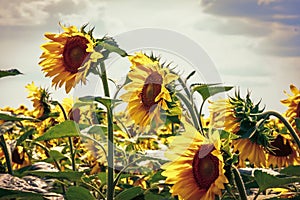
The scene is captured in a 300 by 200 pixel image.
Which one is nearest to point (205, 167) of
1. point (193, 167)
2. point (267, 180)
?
point (193, 167)

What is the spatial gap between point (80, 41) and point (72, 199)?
1.59ft

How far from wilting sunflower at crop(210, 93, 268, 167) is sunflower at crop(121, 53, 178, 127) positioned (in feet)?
0.59

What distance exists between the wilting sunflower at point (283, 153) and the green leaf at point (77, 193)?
0.78m

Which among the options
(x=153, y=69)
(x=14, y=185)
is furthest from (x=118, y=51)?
(x=14, y=185)

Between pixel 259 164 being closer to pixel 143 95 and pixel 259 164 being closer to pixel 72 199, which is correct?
pixel 143 95

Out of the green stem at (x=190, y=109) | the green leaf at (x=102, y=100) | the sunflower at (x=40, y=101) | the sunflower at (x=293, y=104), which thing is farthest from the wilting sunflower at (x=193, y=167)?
the sunflower at (x=40, y=101)

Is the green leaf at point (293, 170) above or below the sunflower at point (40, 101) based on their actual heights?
below

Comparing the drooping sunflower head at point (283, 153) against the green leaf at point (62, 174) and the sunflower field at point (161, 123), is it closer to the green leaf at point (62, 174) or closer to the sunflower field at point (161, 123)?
the sunflower field at point (161, 123)

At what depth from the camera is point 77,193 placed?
1821mm

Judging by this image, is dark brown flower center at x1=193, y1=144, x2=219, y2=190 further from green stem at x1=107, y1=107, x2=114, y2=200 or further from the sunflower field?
green stem at x1=107, y1=107, x2=114, y2=200

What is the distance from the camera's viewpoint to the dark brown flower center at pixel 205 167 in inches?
62.8

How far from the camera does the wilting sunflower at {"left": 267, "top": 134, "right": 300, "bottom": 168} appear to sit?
2.30 m

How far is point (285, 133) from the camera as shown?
2.10 metres

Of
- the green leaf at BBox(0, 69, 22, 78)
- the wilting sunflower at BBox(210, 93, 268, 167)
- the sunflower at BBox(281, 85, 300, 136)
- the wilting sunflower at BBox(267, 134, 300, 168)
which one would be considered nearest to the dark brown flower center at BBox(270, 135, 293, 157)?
the wilting sunflower at BBox(267, 134, 300, 168)
